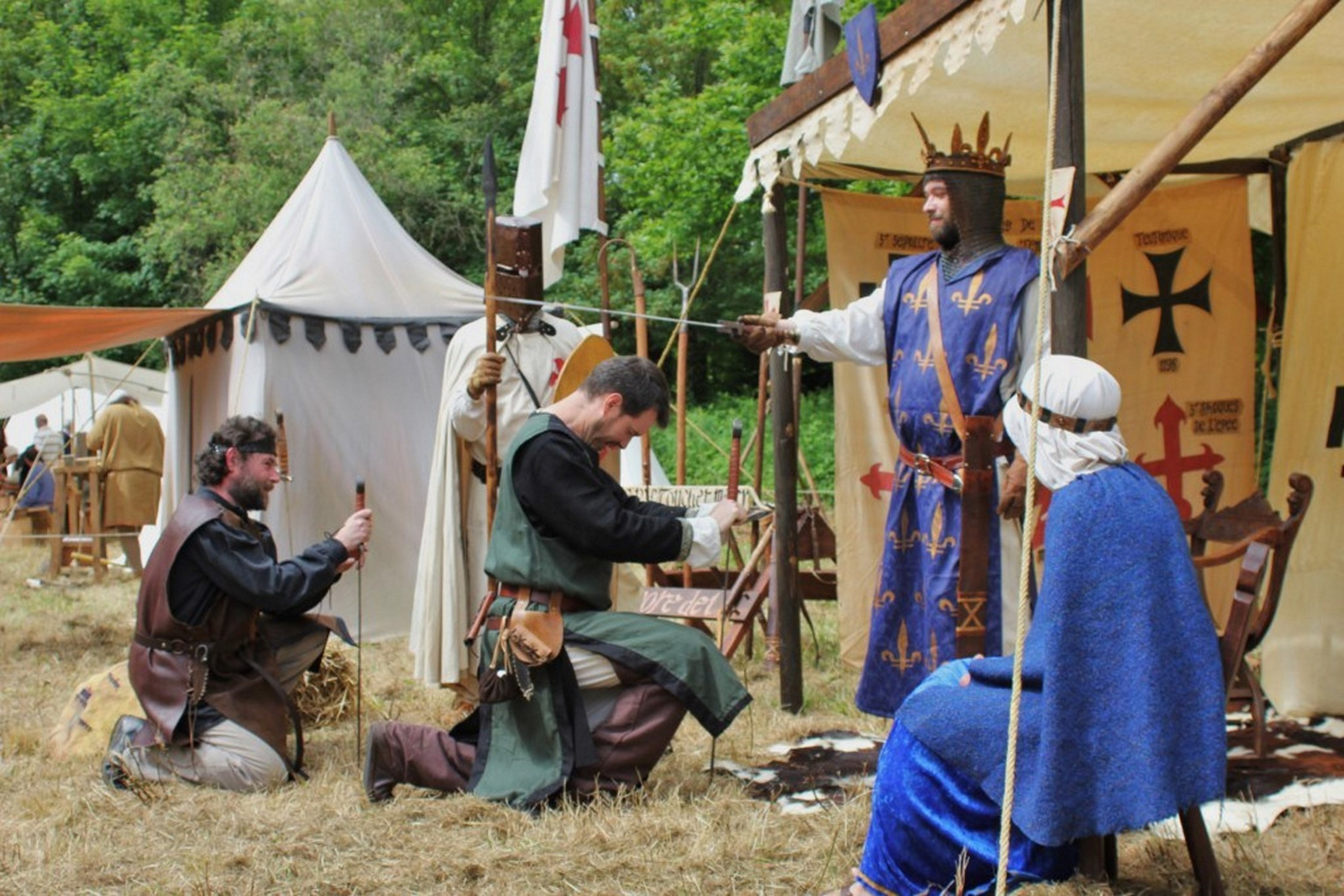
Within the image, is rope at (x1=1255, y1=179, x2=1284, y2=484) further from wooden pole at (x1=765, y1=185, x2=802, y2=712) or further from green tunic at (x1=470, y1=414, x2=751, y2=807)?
green tunic at (x1=470, y1=414, x2=751, y2=807)

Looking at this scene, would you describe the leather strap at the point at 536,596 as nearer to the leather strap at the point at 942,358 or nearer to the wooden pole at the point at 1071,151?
the leather strap at the point at 942,358

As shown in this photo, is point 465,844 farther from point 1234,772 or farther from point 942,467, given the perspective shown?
point 1234,772

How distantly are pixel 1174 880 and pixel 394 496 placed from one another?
200 inches

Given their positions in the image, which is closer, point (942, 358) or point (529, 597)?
point (529, 597)

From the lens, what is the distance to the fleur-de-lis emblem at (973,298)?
3.72 meters

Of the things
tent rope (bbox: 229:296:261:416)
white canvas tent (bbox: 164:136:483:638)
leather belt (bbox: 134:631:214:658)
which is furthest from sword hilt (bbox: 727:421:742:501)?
tent rope (bbox: 229:296:261:416)

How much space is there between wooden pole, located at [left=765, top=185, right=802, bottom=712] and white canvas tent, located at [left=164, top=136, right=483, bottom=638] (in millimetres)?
2804

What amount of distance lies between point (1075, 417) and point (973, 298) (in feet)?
4.08

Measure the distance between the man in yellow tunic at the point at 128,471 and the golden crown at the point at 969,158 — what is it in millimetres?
7442

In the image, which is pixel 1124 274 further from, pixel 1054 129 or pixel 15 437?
pixel 15 437

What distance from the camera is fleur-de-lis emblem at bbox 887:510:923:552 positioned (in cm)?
392

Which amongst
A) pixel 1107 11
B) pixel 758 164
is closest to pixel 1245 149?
pixel 1107 11

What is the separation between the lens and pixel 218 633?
3971 mm

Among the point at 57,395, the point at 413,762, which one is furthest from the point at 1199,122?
the point at 57,395
